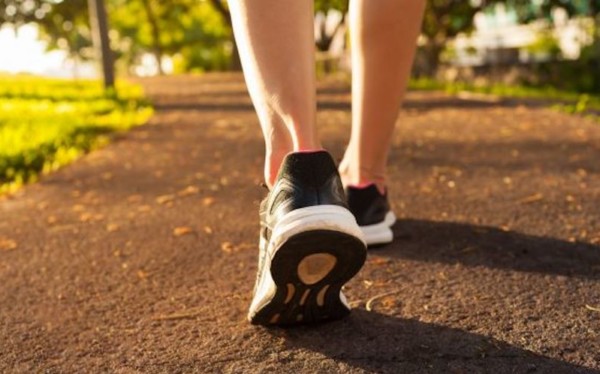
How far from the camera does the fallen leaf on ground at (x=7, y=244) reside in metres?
2.97

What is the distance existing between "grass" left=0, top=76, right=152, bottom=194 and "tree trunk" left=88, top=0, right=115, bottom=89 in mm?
774

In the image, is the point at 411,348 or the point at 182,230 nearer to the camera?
the point at 411,348

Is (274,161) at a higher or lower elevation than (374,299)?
higher

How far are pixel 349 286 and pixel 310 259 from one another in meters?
0.61

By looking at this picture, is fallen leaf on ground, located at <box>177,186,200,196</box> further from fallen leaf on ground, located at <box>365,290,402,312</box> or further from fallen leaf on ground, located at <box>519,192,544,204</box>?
fallen leaf on ground, located at <box>365,290,402,312</box>

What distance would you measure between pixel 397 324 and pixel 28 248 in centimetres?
157

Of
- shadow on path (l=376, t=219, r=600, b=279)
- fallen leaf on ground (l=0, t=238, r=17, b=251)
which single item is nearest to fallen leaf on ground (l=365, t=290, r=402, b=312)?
shadow on path (l=376, t=219, r=600, b=279)

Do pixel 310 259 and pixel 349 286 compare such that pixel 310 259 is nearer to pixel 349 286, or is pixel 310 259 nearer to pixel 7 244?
pixel 349 286

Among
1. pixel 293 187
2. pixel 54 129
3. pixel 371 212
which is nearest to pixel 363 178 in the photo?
pixel 371 212

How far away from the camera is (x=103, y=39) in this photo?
11953 mm

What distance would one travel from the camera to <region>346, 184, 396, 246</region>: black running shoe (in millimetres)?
2572

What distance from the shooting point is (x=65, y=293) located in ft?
7.67

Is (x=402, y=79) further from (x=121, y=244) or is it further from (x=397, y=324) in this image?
(x=121, y=244)

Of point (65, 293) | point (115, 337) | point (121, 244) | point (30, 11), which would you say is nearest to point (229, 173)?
point (121, 244)
